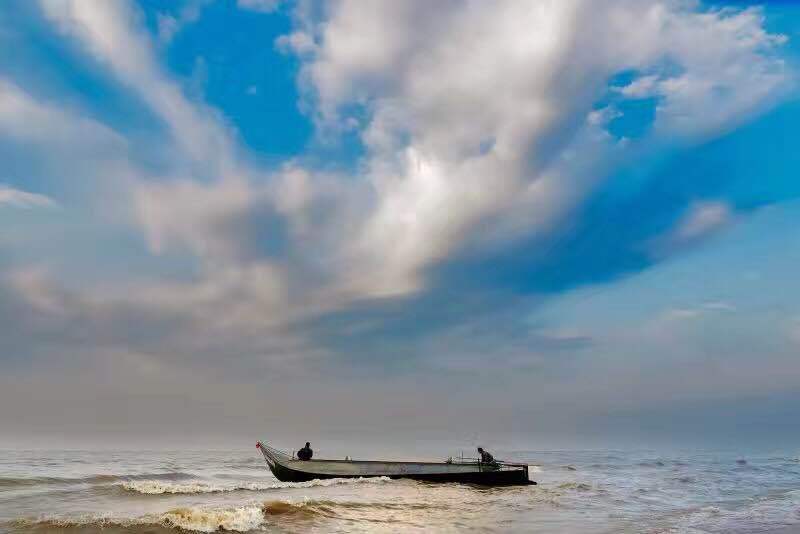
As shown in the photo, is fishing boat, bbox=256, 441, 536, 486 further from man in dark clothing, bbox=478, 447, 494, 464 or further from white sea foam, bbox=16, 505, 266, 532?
white sea foam, bbox=16, 505, 266, 532

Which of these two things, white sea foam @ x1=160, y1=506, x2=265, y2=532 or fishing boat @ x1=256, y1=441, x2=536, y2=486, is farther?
fishing boat @ x1=256, y1=441, x2=536, y2=486

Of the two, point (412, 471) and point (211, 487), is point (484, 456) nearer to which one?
point (412, 471)

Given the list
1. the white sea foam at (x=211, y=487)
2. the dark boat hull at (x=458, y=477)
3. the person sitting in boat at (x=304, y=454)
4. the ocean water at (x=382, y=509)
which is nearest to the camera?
the ocean water at (x=382, y=509)

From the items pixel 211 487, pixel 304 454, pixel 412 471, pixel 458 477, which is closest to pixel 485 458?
pixel 458 477

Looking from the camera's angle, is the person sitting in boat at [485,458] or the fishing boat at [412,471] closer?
the fishing boat at [412,471]

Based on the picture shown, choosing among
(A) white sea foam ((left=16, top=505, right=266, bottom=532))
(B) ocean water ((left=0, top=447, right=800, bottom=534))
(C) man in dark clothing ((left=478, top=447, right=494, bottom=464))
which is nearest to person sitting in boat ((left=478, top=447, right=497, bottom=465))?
(C) man in dark clothing ((left=478, top=447, right=494, bottom=464))

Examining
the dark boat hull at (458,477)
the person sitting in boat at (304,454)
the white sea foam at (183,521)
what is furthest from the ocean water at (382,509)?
the person sitting in boat at (304,454)

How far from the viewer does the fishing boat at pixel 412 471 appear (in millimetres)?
40188

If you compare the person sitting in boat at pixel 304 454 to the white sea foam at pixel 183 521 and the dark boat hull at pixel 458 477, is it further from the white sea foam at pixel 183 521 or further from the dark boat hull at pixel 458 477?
the white sea foam at pixel 183 521

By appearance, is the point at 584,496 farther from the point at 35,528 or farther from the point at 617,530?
the point at 35,528

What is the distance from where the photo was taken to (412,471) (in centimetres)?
4169

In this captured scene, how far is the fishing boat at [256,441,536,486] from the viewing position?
4019 cm

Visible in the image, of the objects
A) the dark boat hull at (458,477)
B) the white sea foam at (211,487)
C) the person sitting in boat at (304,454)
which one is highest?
the person sitting in boat at (304,454)

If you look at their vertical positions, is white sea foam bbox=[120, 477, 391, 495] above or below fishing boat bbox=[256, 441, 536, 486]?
below
